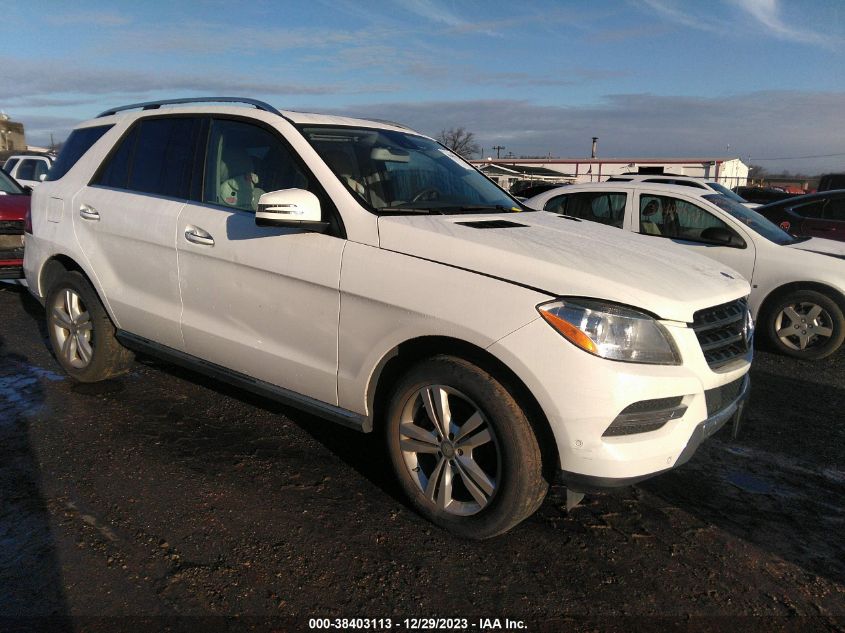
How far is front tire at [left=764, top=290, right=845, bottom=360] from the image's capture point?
6.03 meters

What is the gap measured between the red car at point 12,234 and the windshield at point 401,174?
17.8 ft

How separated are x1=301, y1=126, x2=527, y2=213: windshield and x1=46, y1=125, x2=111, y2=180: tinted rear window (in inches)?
83.1

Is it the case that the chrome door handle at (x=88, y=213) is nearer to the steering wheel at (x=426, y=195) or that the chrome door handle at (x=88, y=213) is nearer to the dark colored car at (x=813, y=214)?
the steering wheel at (x=426, y=195)

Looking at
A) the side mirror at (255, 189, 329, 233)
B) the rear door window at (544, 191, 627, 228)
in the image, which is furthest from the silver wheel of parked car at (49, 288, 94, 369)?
the rear door window at (544, 191, 627, 228)

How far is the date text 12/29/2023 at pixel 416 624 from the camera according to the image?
2340 mm

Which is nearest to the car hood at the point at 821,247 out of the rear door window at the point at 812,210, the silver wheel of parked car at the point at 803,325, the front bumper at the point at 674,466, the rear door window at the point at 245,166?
the silver wheel of parked car at the point at 803,325

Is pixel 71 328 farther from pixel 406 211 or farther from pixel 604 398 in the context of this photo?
pixel 604 398

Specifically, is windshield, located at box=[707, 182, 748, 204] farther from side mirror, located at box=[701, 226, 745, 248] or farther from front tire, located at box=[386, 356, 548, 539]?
front tire, located at box=[386, 356, 548, 539]

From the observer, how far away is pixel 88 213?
441 cm

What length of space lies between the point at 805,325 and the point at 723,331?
3.96 metres

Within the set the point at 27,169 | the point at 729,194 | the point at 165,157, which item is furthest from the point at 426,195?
the point at 27,169

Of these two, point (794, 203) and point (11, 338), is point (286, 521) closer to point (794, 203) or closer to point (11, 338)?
point (11, 338)

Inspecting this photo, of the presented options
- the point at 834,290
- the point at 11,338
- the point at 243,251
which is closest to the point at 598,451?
the point at 243,251

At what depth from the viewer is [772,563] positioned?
2.77 metres
